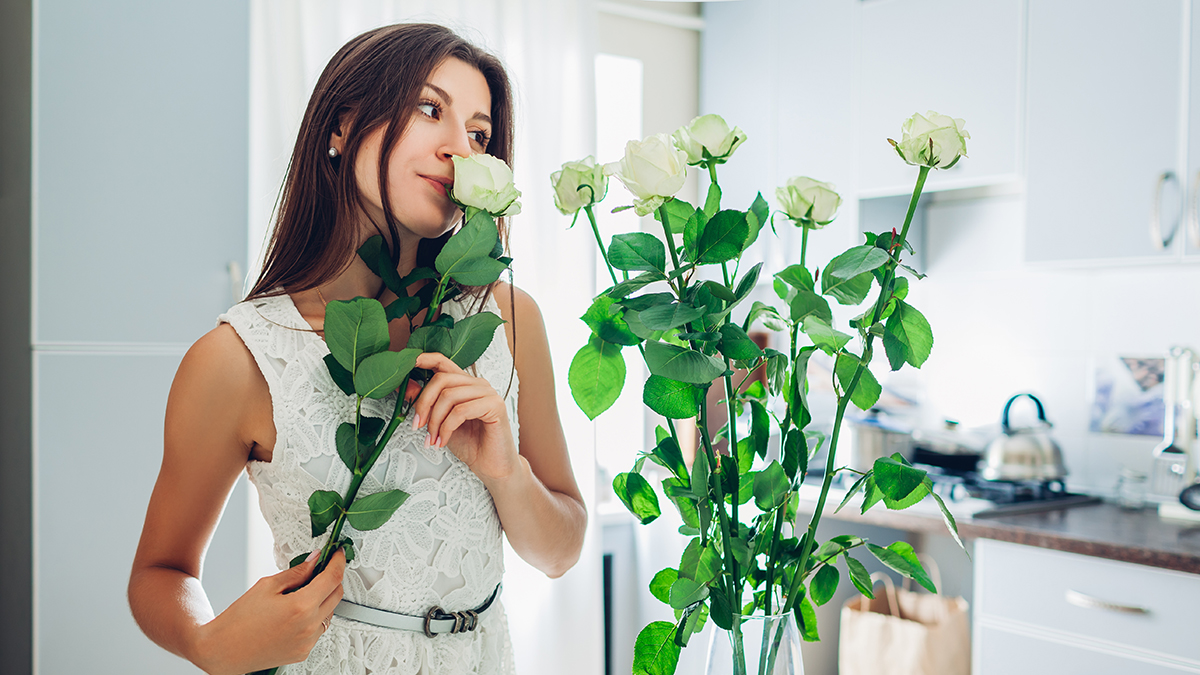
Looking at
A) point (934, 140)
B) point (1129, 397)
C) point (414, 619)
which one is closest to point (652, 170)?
point (934, 140)

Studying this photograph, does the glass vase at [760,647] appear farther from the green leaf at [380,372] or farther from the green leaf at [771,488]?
the green leaf at [380,372]

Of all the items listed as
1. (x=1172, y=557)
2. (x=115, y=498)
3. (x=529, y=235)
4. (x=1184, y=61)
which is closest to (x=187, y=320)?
(x=115, y=498)

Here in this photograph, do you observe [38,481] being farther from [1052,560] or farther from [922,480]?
[1052,560]

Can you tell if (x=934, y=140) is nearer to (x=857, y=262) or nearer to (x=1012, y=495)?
(x=857, y=262)

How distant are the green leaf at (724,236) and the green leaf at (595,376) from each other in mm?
88

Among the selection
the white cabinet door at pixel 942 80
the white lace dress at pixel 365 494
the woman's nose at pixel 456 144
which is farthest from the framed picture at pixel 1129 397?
the woman's nose at pixel 456 144

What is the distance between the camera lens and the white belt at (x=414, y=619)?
2.74ft

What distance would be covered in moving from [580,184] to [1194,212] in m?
1.91

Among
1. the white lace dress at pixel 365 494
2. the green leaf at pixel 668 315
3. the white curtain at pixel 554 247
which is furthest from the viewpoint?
the white curtain at pixel 554 247

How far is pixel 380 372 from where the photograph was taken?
551 millimetres

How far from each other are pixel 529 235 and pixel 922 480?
6.89ft

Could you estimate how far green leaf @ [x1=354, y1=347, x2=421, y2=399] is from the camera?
1.80 feet

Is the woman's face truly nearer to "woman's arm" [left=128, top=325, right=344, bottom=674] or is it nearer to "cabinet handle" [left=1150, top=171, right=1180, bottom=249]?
"woman's arm" [left=128, top=325, right=344, bottom=674]

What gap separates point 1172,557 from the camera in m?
1.60
